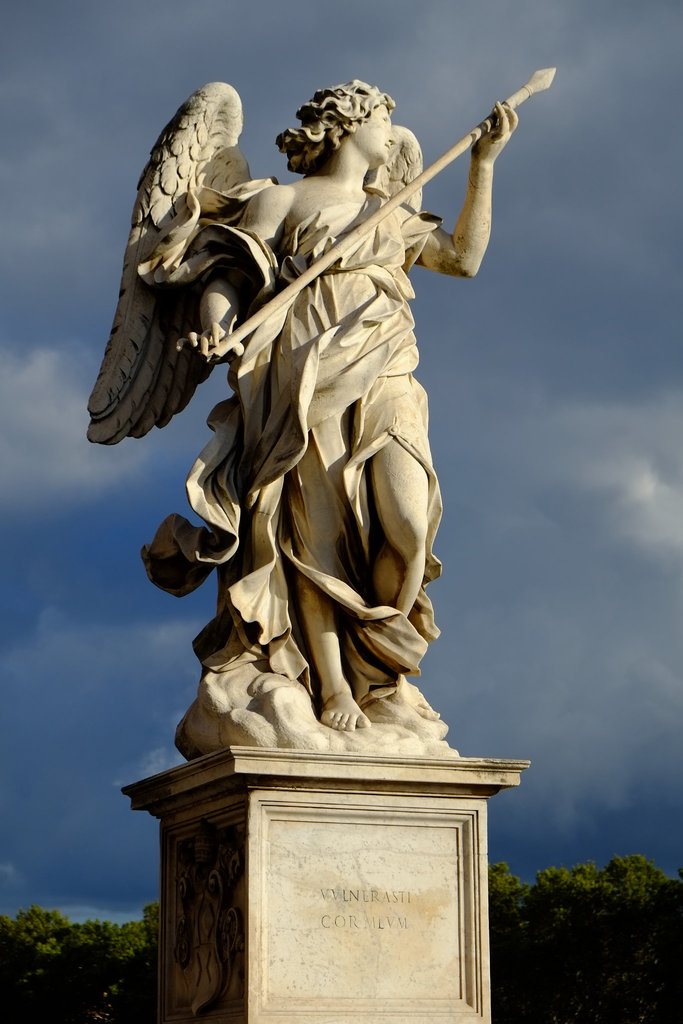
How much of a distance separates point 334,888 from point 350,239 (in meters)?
3.52

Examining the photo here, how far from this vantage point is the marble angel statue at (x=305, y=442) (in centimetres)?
993

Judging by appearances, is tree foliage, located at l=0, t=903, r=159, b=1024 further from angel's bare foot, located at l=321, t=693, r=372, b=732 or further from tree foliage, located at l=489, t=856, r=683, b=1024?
angel's bare foot, located at l=321, t=693, r=372, b=732

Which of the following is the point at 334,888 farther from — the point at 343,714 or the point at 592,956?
the point at 592,956

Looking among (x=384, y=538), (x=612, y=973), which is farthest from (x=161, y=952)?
(x=612, y=973)

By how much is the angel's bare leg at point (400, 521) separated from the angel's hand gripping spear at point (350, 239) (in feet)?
3.19

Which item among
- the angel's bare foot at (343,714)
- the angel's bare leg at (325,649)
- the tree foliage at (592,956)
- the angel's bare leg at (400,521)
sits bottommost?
the angel's bare foot at (343,714)

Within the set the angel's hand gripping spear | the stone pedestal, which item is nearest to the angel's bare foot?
the stone pedestal

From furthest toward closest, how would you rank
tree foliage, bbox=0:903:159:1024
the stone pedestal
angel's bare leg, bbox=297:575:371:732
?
1. tree foliage, bbox=0:903:159:1024
2. angel's bare leg, bbox=297:575:371:732
3. the stone pedestal

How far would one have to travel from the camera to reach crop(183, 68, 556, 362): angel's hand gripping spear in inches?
389

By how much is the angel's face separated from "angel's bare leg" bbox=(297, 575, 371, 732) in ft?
8.32

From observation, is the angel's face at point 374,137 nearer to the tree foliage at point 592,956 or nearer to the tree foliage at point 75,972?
the tree foliage at point 592,956

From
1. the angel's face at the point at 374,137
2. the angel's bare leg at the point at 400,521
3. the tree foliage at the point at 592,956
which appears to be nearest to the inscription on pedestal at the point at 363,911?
the angel's bare leg at the point at 400,521

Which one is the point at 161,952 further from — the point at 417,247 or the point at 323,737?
the point at 417,247

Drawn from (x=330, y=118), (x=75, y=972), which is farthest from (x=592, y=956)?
(x=330, y=118)
